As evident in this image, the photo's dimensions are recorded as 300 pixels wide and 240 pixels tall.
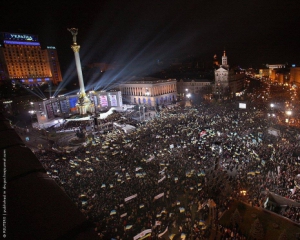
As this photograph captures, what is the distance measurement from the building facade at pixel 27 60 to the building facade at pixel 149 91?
24856 millimetres

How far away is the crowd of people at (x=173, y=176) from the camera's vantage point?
11.5m

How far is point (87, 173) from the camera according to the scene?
54.3ft

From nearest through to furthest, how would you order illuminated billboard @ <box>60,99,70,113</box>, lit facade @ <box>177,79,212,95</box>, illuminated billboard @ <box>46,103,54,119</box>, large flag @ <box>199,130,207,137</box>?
1. large flag @ <box>199,130,207,137</box>
2. illuminated billboard @ <box>46,103,54,119</box>
3. illuminated billboard @ <box>60,99,70,113</box>
4. lit facade @ <box>177,79,212,95</box>

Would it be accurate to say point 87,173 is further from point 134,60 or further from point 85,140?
point 134,60

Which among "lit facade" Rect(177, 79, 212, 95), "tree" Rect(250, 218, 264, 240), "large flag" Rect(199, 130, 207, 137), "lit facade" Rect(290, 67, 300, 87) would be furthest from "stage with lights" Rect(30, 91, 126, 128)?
"lit facade" Rect(290, 67, 300, 87)

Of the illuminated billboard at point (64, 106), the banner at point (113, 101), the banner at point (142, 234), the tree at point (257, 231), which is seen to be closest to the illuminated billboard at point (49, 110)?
the illuminated billboard at point (64, 106)

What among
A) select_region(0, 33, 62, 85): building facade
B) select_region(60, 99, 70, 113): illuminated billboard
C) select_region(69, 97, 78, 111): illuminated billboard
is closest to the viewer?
select_region(60, 99, 70, 113): illuminated billboard

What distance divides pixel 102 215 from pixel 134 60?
318 feet

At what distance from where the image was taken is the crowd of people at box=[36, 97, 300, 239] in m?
11.5

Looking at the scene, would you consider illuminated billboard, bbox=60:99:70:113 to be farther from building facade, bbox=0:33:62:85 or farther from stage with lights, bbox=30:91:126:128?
building facade, bbox=0:33:62:85

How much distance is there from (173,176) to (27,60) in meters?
66.1

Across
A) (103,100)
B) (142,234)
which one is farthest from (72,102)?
(142,234)

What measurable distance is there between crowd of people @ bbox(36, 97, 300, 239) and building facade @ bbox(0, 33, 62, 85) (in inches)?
1997

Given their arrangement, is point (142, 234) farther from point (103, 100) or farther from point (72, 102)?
point (103, 100)
